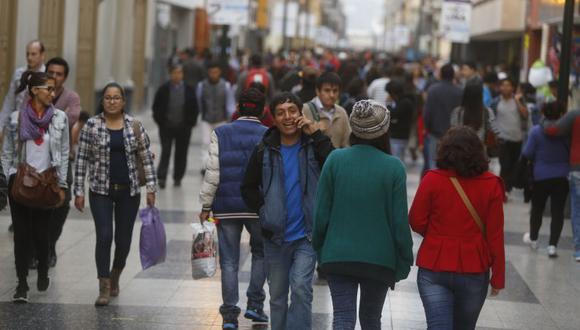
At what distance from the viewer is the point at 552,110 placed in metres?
12.7

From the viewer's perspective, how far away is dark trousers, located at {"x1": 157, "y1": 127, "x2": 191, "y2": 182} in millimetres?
17484

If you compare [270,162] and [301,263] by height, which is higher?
[270,162]

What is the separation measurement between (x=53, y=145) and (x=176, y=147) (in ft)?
25.6

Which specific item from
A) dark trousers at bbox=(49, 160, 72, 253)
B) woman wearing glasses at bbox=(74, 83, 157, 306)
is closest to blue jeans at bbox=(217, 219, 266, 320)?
woman wearing glasses at bbox=(74, 83, 157, 306)

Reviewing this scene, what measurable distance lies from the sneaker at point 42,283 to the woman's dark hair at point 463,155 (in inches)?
158

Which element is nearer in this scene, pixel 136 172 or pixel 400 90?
pixel 136 172

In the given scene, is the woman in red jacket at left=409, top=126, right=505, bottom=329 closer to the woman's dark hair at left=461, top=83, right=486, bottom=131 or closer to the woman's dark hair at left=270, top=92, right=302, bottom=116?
the woman's dark hair at left=270, top=92, right=302, bottom=116

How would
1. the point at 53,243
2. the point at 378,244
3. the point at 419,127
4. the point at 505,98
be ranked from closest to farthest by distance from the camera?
the point at 378,244
the point at 53,243
the point at 505,98
the point at 419,127

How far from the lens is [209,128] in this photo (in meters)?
18.7

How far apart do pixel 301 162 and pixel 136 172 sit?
88.5 inches

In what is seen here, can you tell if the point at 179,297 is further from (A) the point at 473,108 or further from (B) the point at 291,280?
(A) the point at 473,108

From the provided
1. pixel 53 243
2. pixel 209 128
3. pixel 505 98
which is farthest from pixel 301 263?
pixel 209 128

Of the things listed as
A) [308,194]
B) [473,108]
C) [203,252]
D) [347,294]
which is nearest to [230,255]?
[203,252]

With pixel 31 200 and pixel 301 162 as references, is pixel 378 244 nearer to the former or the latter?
pixel 301 162
